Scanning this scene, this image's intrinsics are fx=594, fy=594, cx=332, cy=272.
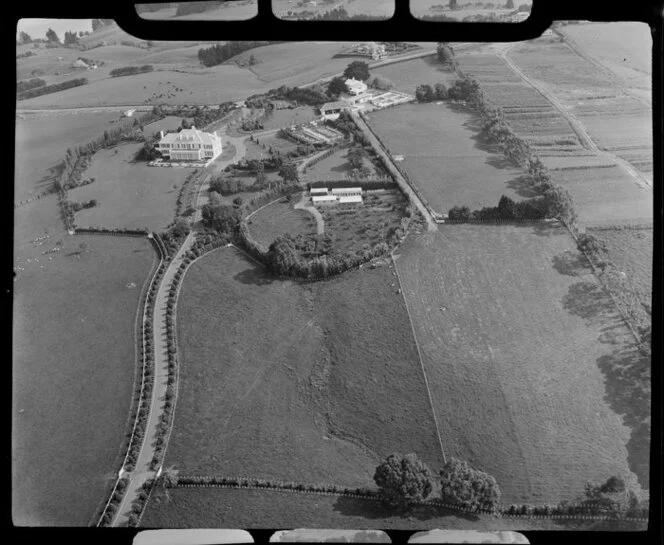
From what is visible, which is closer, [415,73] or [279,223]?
[279,223]

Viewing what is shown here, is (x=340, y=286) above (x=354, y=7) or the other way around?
the other way around

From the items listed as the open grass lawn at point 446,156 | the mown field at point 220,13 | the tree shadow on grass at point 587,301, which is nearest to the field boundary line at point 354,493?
the tree shadow on grass at point 587,301

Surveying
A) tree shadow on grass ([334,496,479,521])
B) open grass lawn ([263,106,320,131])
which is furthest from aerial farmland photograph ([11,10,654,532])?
Answer: open grass lawn ([263,106,320,131])

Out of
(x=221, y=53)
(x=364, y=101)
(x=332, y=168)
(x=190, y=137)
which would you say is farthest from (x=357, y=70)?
(x=190, y=137)

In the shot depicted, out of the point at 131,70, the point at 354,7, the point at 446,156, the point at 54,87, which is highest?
the point at 354,7

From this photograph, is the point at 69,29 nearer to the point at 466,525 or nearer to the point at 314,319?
the point at 314,319

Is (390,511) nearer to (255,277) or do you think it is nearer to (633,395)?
(633,395)
